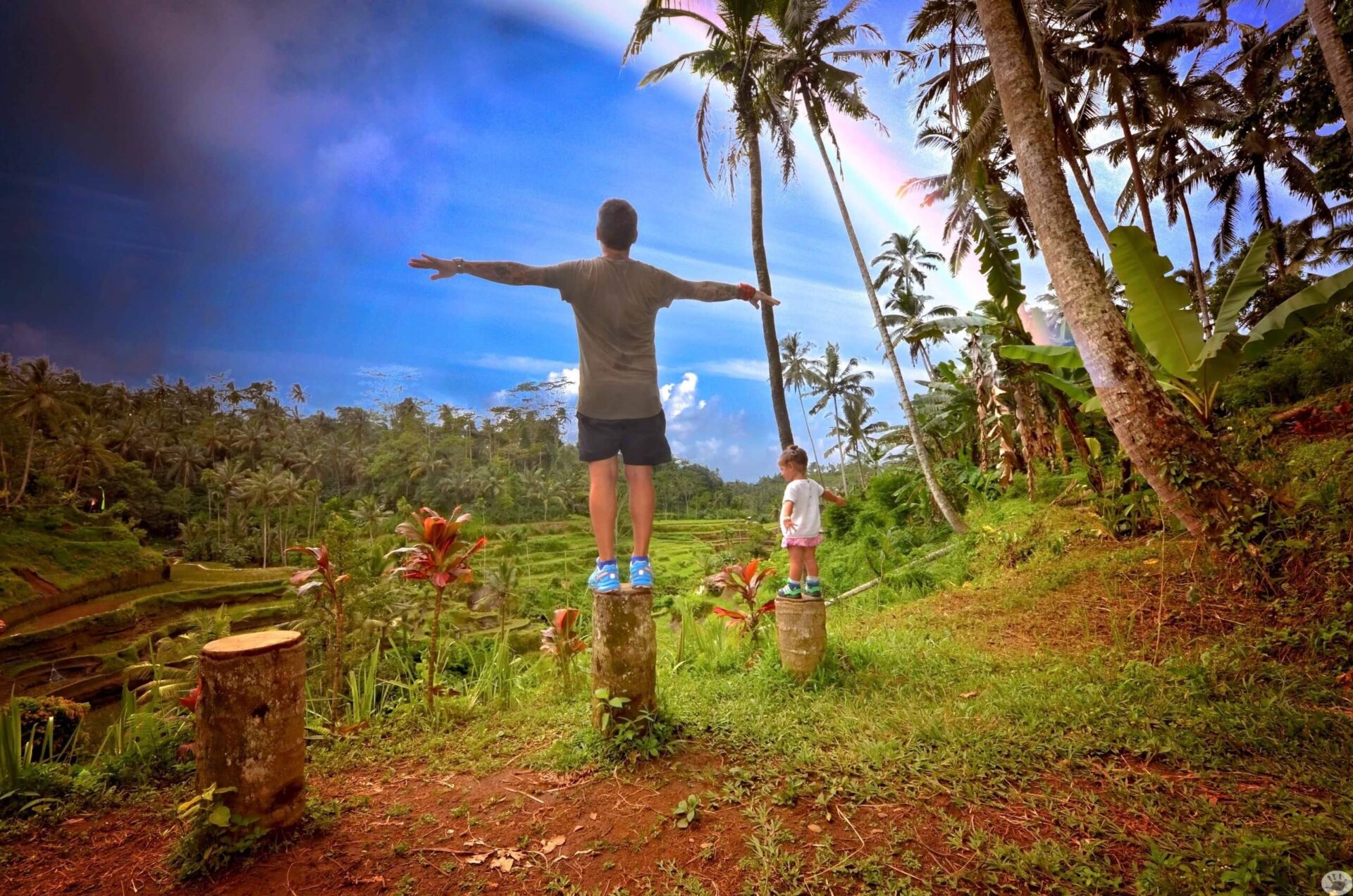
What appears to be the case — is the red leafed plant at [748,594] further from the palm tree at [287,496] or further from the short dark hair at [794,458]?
the palm tree at [287,496]

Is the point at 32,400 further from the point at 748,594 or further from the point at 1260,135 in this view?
the point at 1260,135

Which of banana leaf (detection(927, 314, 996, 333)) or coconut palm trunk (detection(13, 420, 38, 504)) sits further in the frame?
coconut palm trunk (detection(13, 420, 38, 504))

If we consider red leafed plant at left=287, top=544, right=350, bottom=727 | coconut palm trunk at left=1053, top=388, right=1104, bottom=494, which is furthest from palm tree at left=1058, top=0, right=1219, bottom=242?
red leafed plant at left=287, top=544, right=350, bottom=727

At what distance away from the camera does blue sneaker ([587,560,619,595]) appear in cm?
288

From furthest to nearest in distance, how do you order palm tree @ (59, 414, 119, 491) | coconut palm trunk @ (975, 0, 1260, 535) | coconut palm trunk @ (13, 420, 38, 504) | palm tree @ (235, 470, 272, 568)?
palm tree @ (235, 470, 272, 568)
palm tree @ (59, 414, 119, 491)
coconut palm trunk @ (13, 420, 38, 504)
coconut palm trunk @ (975, 0, 1260, 535)

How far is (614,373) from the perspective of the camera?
2844 mm

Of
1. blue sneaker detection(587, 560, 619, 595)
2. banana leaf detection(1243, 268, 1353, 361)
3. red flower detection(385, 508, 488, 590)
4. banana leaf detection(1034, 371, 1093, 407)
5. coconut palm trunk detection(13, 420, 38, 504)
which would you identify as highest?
coconut palm trunk detection(13, 420, 38, 504)

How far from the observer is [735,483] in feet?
186

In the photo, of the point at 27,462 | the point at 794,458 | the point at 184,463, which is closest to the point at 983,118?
the point at 794,458

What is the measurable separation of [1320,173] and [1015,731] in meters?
14.6

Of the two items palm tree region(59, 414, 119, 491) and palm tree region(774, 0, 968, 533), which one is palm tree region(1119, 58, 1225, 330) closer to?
palm tree region(774, 0, 968, 533)

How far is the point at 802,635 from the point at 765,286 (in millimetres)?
8421

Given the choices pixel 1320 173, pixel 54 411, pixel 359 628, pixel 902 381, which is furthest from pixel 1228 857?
pixel 54 411

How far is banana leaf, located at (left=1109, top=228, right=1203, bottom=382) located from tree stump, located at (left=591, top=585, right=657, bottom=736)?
13.4 feet
